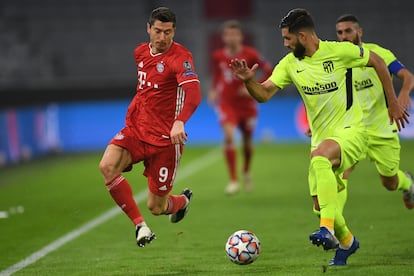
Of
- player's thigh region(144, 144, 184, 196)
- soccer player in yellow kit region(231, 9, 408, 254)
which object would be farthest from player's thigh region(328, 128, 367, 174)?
player's thigh region(144, 144, 184, 196)

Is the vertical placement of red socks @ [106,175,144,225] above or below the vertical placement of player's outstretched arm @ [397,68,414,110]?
below

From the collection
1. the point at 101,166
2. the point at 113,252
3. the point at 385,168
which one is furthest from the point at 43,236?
the point at 385,168

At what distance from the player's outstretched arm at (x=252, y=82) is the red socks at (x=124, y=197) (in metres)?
1.41

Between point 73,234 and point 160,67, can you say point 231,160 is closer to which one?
point 73,234

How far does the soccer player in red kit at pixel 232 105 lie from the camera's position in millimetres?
13727

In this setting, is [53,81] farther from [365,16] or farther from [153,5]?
[365,16]

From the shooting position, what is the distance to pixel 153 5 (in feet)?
96.3

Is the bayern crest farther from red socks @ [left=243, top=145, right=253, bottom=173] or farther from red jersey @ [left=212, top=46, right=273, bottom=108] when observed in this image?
red socks @ [left=243, top=145, right=253, bottom=173]

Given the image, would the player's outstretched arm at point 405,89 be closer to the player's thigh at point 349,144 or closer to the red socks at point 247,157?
the player's thigh at point 349,144

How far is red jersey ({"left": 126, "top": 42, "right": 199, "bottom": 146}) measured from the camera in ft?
26.0

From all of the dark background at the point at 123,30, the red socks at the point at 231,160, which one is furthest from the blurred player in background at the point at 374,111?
the dark background at the point at 123,30

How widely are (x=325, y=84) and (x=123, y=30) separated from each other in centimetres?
2321

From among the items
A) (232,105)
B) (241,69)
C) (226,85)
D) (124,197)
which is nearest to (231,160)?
(232,105)

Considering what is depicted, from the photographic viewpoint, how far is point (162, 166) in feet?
27.0
